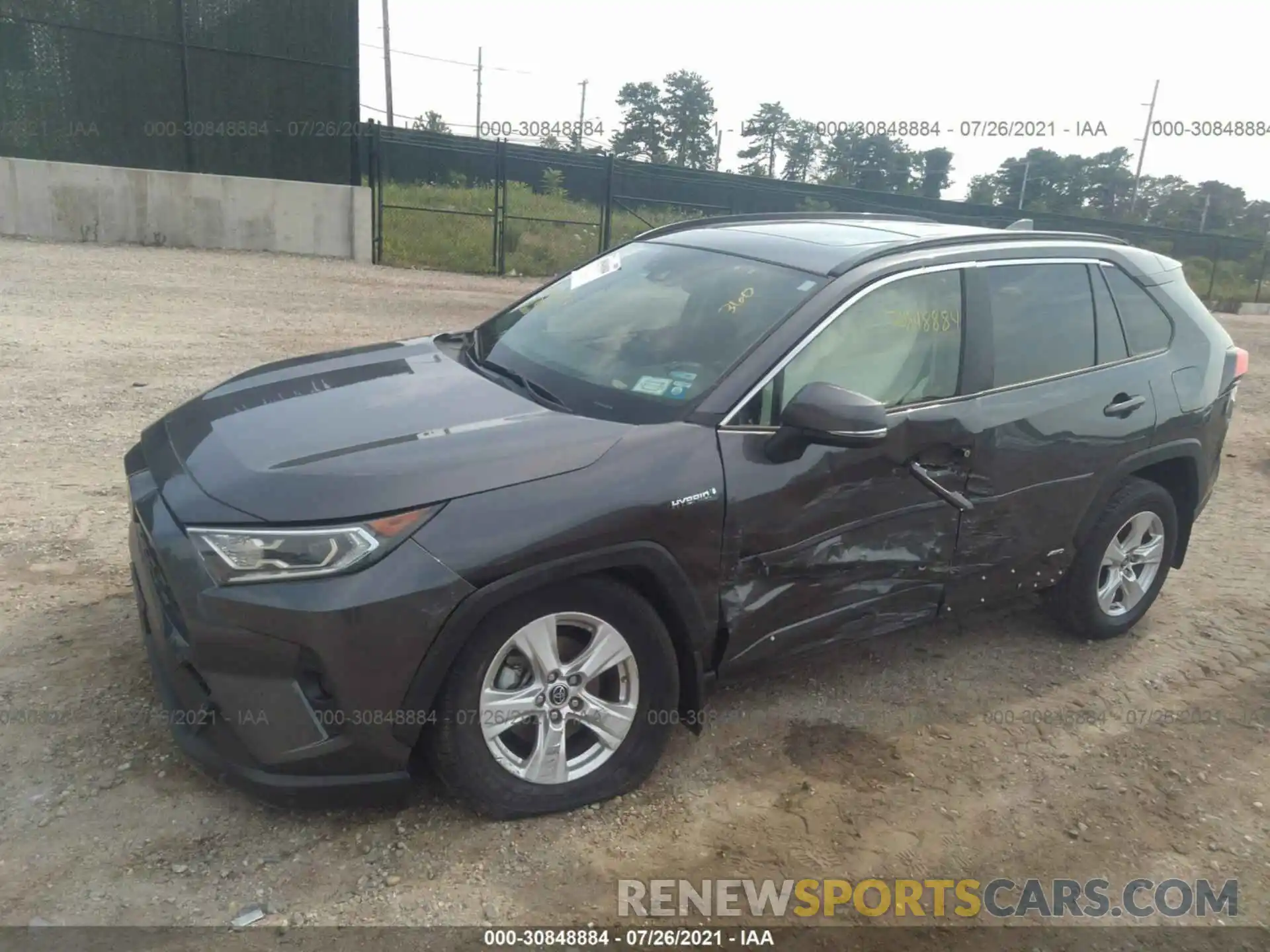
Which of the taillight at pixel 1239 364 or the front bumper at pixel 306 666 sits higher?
the taillight at pixel 1239 364

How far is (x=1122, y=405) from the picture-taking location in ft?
13.5

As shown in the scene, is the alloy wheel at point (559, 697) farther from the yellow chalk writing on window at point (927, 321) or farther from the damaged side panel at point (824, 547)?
the yellow chalk writing on window at point (927, 321)

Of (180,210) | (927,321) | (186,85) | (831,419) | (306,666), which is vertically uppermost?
(186,85)

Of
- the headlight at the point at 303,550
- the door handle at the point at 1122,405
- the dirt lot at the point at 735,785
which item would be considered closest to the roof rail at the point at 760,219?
the door handle at the point at 1122,405

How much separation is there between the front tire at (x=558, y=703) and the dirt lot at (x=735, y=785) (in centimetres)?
13

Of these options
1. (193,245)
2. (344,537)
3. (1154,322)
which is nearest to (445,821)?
(344,537)

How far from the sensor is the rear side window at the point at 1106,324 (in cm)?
420

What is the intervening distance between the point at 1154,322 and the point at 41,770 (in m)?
4.74

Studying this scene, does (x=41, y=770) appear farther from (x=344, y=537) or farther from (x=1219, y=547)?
(x=1219, y=547)

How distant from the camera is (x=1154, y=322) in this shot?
14.5 feet

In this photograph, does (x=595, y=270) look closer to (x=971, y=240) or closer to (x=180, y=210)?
(x=971, y=240)

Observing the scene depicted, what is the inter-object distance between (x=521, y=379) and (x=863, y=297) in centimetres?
127

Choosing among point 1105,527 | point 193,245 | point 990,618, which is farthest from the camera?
point 193,245

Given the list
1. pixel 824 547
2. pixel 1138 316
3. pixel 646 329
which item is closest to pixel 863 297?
pixel 646 329
